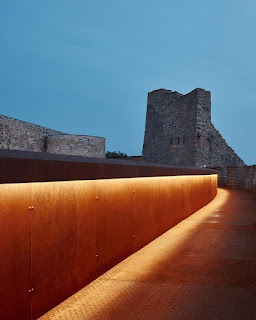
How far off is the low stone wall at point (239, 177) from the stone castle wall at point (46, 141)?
9.90 m

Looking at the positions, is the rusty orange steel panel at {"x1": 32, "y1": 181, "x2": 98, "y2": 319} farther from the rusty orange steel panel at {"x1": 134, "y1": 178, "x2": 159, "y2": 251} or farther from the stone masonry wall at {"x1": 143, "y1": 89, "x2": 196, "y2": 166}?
the stone masonry wall at {"x1": 143, "y1": 89, "x2": 196, "y2": 166}

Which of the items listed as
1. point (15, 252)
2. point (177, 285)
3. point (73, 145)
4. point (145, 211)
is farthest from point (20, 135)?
point (15, 252)

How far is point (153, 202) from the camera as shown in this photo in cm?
634

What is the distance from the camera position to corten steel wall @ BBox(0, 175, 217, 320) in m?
2.73

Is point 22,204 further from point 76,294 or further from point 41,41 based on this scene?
point 41,41

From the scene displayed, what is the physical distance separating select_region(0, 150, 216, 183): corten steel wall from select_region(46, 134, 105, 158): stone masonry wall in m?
23.3

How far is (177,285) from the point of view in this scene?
13.0ft

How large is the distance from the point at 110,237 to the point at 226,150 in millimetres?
26885

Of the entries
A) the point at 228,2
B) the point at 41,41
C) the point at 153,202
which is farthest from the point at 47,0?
the point at 153,202

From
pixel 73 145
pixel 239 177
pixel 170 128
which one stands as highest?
pixel 170 128

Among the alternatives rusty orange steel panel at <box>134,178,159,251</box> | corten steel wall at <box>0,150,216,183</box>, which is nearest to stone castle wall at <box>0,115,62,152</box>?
rusty orange steel panel at <box>134,178,159,251</box>

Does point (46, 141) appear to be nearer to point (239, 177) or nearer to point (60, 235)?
point (239, 177)

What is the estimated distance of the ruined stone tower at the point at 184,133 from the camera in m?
28.6

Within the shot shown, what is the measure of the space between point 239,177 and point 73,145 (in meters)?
12.5
